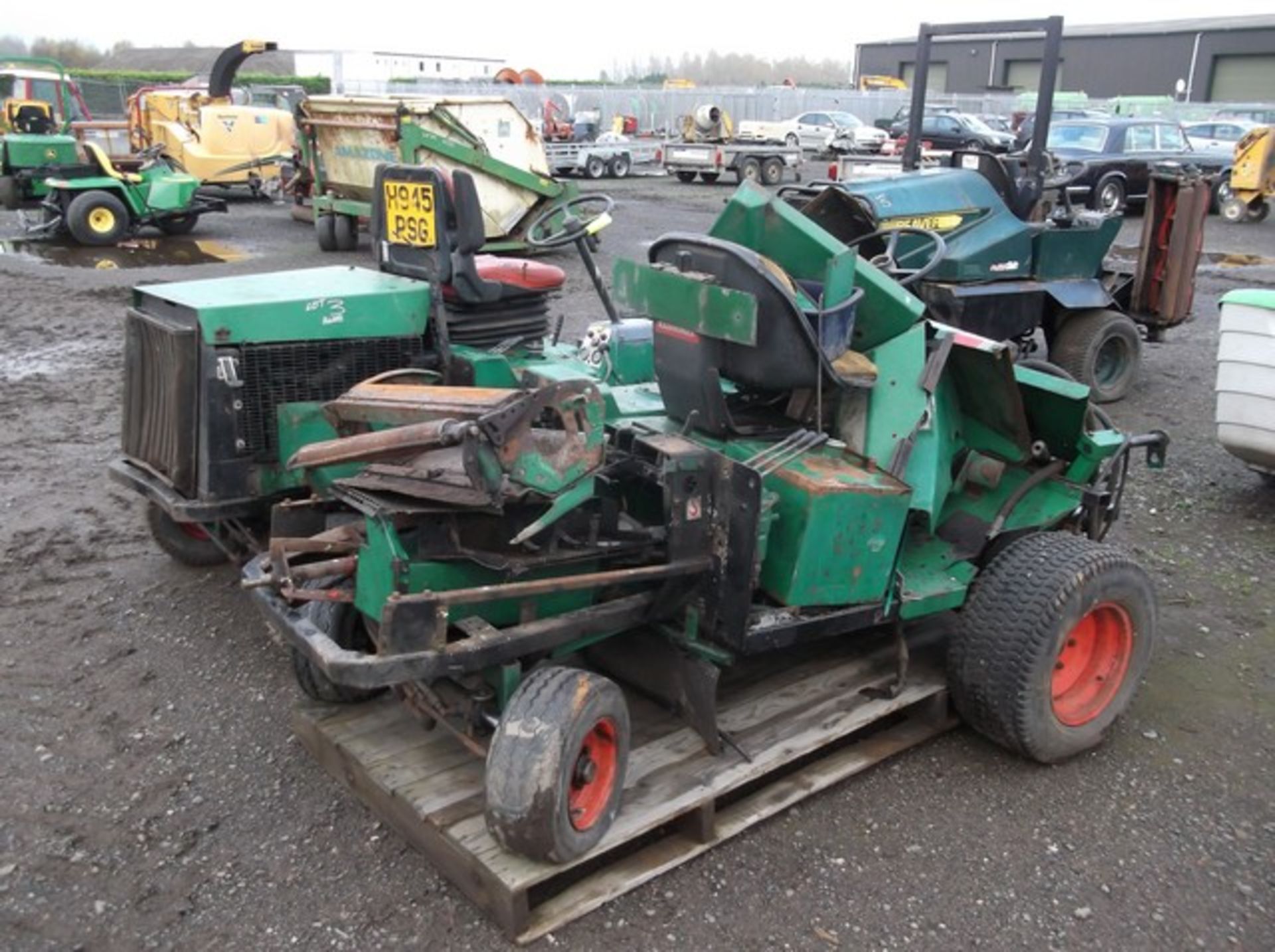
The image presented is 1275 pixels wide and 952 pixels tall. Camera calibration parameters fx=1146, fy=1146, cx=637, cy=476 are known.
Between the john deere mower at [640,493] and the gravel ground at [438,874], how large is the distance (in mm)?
263

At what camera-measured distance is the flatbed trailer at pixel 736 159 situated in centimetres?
2155

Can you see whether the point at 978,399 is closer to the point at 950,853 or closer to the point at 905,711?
the point at 905,711

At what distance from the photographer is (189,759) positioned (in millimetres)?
3559

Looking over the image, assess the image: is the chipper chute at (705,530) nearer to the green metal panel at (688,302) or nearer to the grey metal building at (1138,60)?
the green metal panel at (688,302)

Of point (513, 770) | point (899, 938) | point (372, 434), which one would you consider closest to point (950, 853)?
point (899, 938)

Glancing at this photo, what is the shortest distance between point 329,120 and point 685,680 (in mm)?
10495

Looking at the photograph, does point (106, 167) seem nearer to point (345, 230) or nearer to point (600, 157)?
point (345, 230)

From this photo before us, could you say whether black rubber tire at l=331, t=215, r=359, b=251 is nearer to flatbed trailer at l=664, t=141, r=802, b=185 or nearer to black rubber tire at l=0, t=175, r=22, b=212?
black rubber tire at l=0, t=175, r=22, b=212

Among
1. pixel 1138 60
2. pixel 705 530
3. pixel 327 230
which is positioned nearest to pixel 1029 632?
pixel 705 530

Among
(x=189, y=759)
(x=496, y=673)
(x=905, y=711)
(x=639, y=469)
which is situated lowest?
(x=189, y=759)

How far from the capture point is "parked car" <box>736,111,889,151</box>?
25875mm

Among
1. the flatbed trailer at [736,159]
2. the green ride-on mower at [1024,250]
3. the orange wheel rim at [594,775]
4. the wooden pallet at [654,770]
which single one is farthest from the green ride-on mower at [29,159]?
the orange wheel rim at [594,775]

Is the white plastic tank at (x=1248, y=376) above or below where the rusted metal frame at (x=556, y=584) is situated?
above

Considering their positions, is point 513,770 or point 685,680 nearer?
point 513,770
